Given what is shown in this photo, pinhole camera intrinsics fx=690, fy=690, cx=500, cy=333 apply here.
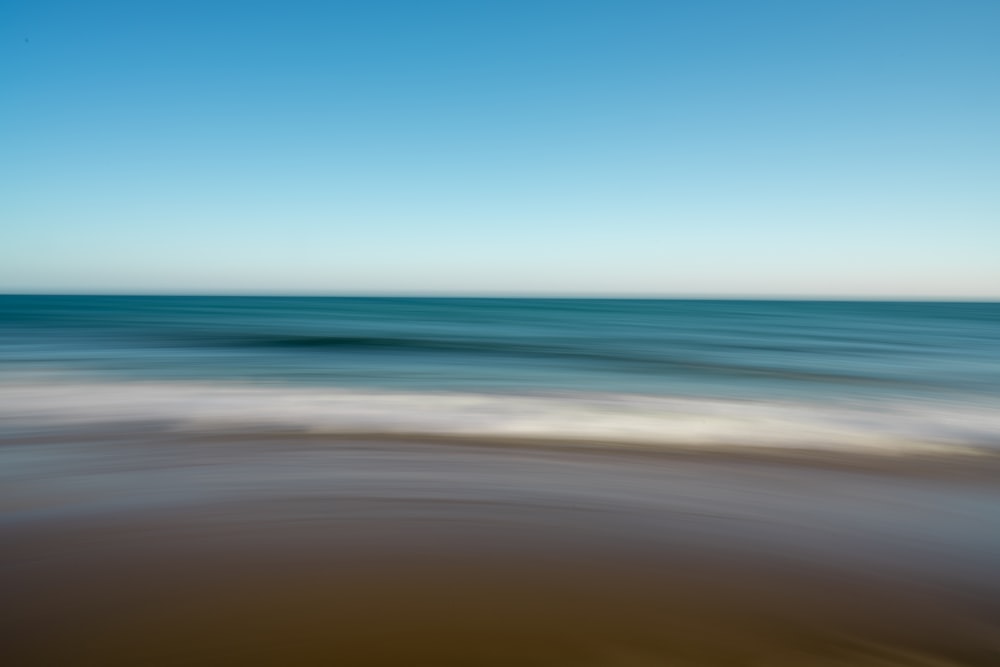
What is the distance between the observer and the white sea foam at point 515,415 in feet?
24.6

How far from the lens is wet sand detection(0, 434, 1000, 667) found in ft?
9.60

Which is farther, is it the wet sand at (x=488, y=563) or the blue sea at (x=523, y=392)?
the blue sea at (x=523, y=392)

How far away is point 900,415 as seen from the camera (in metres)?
9.61

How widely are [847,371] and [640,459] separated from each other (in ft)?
38.1

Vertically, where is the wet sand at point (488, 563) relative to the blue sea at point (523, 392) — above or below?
above

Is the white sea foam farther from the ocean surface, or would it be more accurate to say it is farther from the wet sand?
the wet sand

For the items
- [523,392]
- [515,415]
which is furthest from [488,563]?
[523,392]

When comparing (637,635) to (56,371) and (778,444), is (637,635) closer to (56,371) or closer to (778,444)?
(778,444)

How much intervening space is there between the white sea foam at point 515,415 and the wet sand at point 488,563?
1487 mm

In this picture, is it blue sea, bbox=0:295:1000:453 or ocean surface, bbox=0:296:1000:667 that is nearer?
ocean surface, bbox=0:296:1000:667

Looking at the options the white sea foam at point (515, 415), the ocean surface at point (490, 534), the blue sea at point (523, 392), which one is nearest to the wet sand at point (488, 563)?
the ocean surface at point (490, 534)

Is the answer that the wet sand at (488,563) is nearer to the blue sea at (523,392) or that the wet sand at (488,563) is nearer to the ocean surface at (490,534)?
the ocean surface at (490,534)

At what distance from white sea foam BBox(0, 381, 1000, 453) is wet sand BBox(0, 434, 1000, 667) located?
149cm

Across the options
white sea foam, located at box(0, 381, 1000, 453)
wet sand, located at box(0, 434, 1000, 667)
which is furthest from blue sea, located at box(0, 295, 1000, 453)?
wet sand, located at box(0, 434, 1000, 667)
